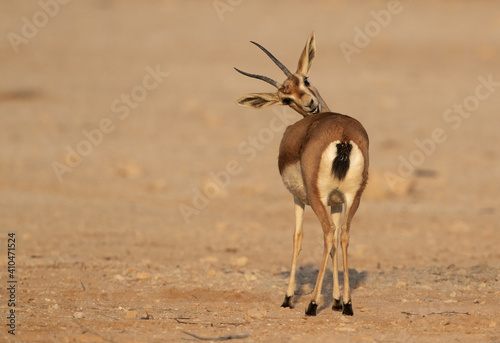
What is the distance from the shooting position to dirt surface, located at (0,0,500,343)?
286 inches

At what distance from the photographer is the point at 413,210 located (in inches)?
551

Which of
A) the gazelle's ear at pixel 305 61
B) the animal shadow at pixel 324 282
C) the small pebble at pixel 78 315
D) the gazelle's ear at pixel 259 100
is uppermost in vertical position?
the gazelle's ear at pixel 305 61

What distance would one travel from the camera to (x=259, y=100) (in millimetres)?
8008

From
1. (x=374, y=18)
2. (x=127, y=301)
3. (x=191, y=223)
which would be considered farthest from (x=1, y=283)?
(x=374, y=18)

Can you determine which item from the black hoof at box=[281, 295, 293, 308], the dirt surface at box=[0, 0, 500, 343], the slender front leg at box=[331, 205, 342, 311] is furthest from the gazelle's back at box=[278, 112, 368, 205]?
the dirt surface at box=[0, 0, 500, 343]

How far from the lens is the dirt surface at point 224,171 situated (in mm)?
7270

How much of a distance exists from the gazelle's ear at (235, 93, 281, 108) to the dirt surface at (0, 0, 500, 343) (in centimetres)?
194

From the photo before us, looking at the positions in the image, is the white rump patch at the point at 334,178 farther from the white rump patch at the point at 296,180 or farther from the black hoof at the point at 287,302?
the black hoof at the point at 287,302

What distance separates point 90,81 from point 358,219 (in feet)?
49.3

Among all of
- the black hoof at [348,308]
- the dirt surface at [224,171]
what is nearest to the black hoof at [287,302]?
the dirt surface at [224,171]

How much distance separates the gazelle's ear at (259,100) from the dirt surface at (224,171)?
1943 millimetres

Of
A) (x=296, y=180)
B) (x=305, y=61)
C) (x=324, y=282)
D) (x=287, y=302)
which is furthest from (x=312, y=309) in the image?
(x=305, y=61)

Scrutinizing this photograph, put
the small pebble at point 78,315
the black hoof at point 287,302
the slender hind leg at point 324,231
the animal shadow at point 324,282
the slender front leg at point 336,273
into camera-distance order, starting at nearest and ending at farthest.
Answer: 1. the small pebble at point 78,315
2. the slender hind leg at point 324,231
3. the slender front leg at point 336,273
4. the black hoof at point 287,302
5. the animal shadow at point 324,282

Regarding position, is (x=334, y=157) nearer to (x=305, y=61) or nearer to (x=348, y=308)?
(x=348, y=308)
